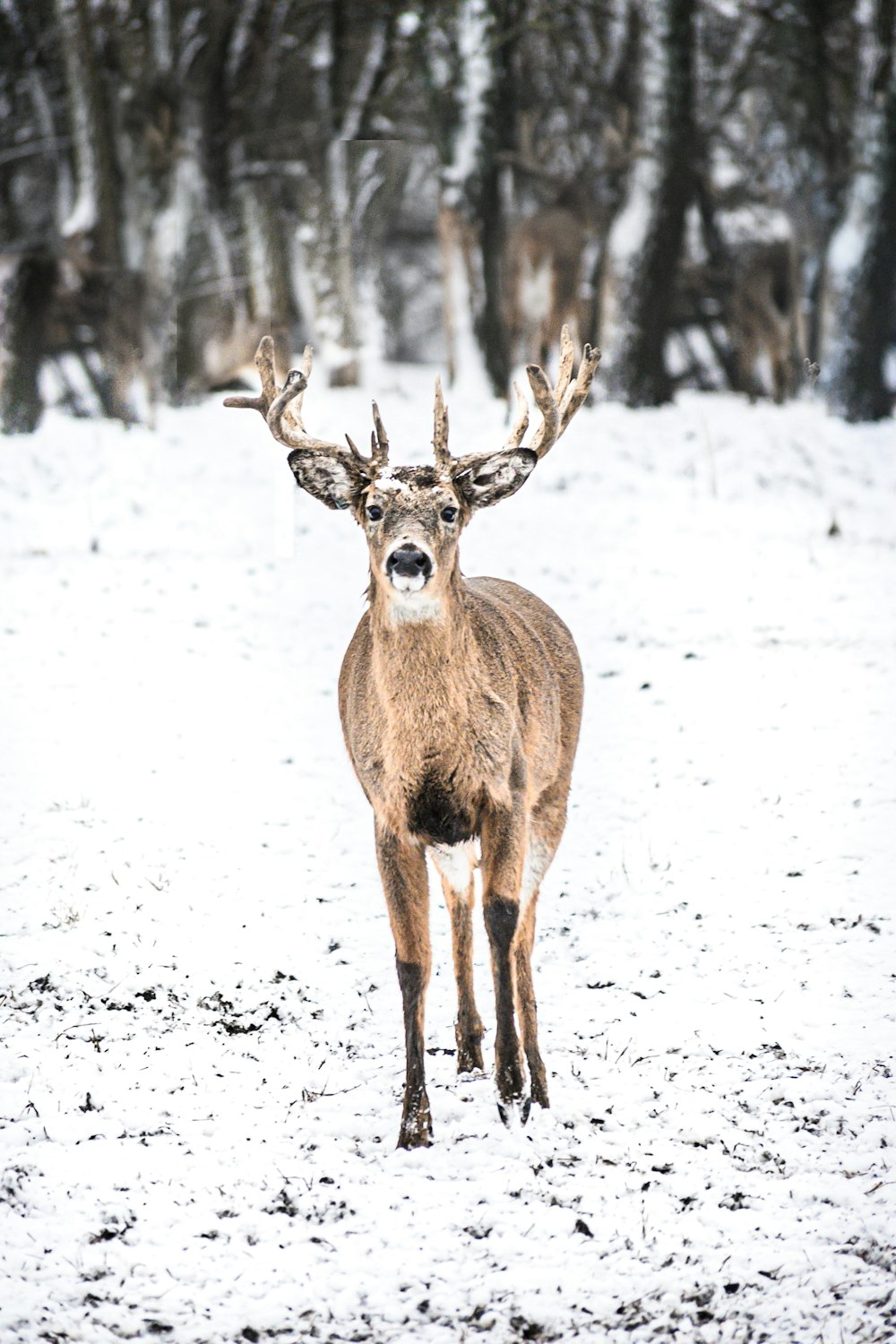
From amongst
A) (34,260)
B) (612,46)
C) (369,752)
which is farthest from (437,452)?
(612,46)

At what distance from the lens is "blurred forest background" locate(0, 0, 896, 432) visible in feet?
59.6

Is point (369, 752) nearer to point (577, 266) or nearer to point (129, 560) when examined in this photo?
point (129, 560)

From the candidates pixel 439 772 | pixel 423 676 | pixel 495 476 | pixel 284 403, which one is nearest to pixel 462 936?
pixel 439 772

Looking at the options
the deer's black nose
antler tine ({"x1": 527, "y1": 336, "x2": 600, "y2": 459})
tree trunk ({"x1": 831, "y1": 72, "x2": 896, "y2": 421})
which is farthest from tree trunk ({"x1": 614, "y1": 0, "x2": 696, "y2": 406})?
the deer's black nose

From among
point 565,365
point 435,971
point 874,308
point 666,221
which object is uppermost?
point 565,365

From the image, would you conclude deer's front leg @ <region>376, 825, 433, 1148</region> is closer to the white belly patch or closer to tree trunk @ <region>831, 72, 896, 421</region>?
the white belly patch

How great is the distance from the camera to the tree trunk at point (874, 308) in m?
18.2

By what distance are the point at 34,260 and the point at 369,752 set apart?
15287mm

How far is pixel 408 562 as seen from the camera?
482 centimetres

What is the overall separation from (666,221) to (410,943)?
14192mm

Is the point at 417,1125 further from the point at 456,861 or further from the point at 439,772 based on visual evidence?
the point at 439,772

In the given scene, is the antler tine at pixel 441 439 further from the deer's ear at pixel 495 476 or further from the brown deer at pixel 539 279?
the brown deer at pixel 539 279

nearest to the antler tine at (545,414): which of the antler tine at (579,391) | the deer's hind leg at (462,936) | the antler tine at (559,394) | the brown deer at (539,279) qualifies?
the antler tine at (559,394)

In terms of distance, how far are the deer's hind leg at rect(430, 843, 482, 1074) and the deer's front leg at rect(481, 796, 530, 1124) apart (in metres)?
0.16
